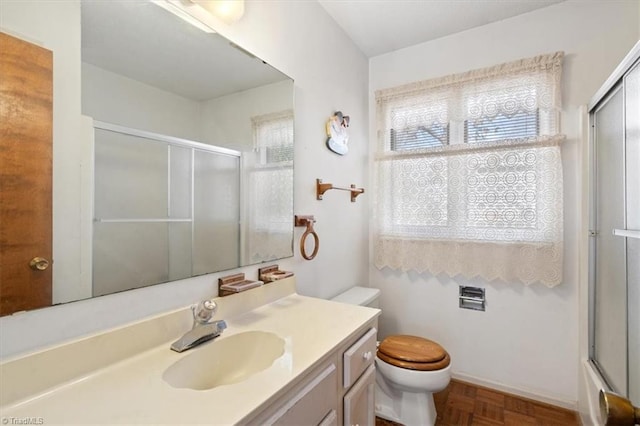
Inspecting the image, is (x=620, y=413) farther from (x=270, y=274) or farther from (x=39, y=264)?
(x=39, y=264)

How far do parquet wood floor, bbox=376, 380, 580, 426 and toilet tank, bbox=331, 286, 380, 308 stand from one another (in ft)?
2.22

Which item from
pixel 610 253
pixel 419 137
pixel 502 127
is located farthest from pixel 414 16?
pixel 610 253

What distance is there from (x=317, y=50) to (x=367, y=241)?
1.46 metres

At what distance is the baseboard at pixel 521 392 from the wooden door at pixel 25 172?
2.40 m

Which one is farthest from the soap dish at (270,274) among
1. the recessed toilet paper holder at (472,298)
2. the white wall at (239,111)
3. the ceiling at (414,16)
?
the ceiling at (414,16)

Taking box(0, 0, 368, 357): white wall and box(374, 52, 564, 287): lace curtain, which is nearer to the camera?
box(0, 0, 368, 357): white wall

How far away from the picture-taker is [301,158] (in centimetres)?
163

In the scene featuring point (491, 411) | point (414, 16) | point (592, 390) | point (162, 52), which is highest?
point (414, 16)

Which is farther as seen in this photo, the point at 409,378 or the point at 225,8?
the point at 409,378

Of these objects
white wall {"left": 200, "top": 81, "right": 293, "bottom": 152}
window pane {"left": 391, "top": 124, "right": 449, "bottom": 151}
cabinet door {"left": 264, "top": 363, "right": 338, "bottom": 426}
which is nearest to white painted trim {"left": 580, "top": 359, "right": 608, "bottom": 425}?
cabinet door {"left": 264, "top": 363, "right": 338, "bottom": 426}

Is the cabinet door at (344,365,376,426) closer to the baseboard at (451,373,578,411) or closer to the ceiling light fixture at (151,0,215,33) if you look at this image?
the baseboard at (451,373,578,411)

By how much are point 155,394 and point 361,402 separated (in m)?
0.81

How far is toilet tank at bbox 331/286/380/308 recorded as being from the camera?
1.88 metres

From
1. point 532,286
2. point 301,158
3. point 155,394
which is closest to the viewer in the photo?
point 155,394
